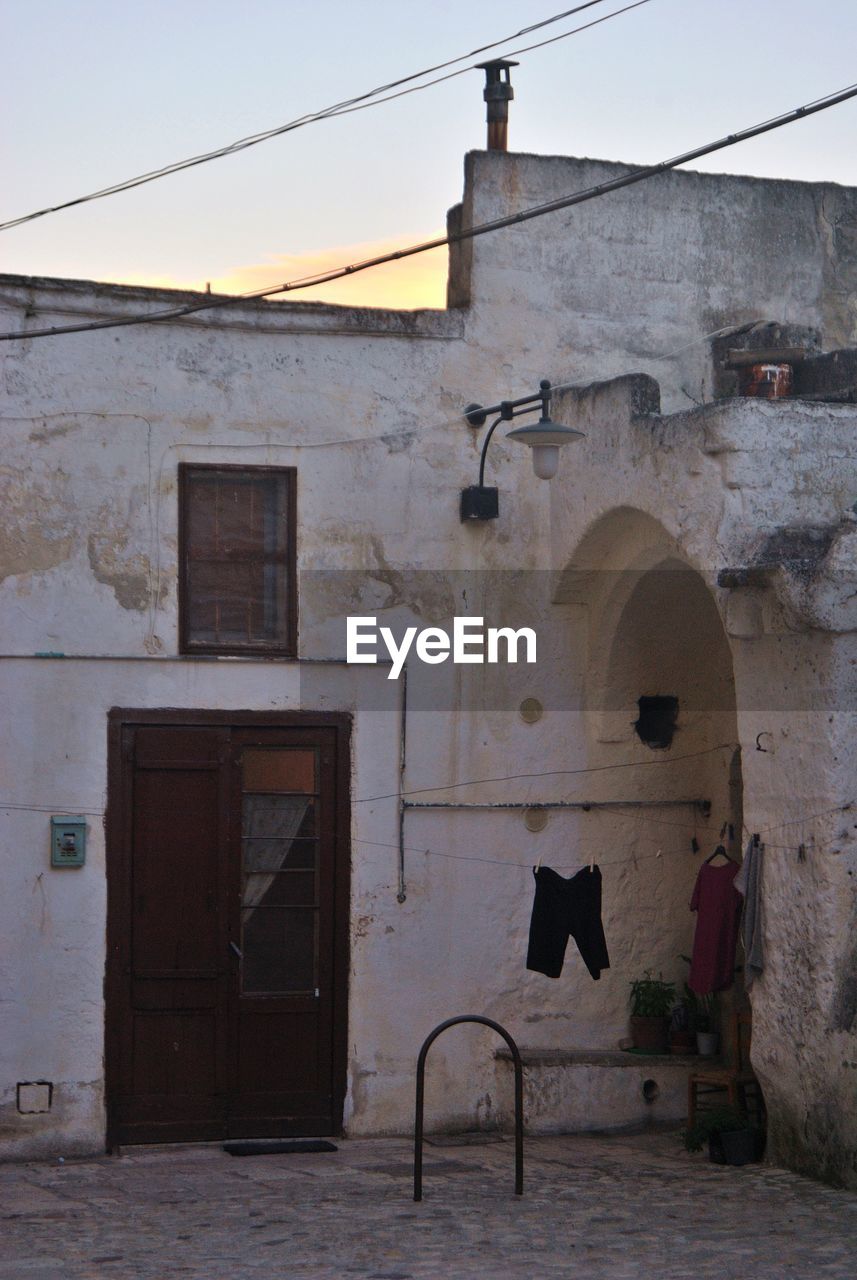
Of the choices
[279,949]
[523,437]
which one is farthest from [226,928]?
[523,437]

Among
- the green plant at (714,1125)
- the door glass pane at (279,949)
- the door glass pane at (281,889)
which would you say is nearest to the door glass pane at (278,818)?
the door glass pane at (281,889)

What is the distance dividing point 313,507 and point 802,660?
10.3 feet

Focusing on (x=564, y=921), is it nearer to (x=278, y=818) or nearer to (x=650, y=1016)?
(x=650, y=1016)

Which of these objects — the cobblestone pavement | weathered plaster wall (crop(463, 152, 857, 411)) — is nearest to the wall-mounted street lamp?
weathered plaster wall (crop(463, 152, 857, 411))

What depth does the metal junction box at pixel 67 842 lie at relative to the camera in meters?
A: 10.0

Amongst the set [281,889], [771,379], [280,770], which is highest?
[771,379]

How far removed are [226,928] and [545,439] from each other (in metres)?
3.41

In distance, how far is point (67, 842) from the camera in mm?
10062

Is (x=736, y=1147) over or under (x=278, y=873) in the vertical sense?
under

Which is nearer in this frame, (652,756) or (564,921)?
(564,921)

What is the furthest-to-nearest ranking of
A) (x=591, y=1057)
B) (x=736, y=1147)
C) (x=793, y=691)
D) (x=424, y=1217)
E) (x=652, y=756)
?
(x=652, y=756)
(x=591, y=1057)
(x=736, y=1147)
(x=793, y=691)
(x=424, y=1217)
